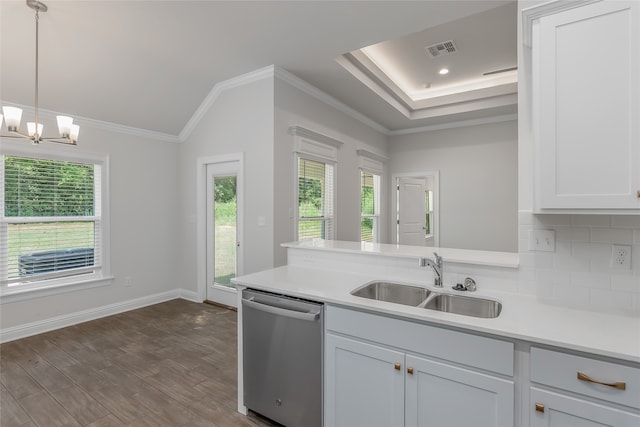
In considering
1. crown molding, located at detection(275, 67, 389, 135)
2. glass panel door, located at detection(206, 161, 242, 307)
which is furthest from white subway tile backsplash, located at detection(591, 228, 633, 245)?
glass panel door, located at detection(206, 161, 242, 307)

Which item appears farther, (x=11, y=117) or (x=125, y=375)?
(x=125, y=375)

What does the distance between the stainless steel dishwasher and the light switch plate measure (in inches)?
50.6

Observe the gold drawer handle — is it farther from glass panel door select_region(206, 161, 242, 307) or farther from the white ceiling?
glass panel door select_region(206, 161, 242, 307)

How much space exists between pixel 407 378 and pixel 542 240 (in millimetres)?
1103

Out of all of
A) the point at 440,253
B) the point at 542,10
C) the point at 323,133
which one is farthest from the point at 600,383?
the point at 323,133

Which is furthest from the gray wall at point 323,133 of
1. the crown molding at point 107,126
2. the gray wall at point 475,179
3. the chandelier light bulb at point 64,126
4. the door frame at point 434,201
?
the crown molding at point 107,126

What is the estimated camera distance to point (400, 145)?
20.9 ft

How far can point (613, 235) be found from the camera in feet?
5.40

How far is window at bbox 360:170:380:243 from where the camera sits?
223 inches

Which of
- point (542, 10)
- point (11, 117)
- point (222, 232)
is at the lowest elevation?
point (222, 232)

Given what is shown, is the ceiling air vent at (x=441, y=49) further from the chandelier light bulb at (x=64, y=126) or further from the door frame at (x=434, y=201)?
the chandelier light bulb at (x=64, y=126)

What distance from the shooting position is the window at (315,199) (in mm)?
4238

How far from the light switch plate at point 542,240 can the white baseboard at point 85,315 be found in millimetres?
4227

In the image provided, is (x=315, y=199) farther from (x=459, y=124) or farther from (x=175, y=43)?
(x=459, y=124)
